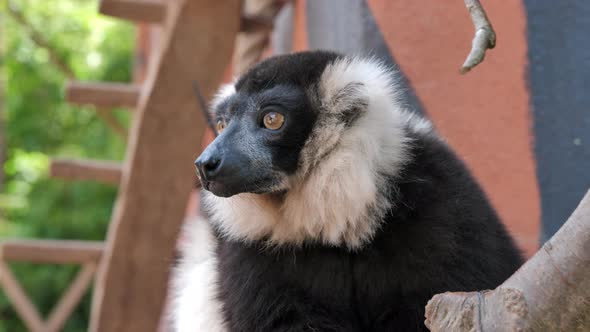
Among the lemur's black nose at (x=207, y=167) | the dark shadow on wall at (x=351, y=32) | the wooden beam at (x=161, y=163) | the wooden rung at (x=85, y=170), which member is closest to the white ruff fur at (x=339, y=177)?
the lemur's black nose at (x=207, y=167)

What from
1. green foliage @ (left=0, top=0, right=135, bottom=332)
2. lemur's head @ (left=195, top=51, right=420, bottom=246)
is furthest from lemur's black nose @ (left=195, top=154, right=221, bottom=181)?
green foliage @ (left=0, top=0, right=135, bottom=332)

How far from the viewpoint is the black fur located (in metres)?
2.64

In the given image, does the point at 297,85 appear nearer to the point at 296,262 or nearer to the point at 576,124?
the point at 296,262

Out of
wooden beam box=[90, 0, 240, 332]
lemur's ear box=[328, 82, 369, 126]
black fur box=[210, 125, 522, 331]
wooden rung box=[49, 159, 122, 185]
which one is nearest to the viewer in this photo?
black fur box=[210, 125, 522, 331]

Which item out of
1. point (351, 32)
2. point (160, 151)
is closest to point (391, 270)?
point (351, 32)

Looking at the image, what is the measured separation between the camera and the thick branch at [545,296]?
5.42 feet

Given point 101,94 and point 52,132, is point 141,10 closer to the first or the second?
point 101,94

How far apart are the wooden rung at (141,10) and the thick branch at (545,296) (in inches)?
139

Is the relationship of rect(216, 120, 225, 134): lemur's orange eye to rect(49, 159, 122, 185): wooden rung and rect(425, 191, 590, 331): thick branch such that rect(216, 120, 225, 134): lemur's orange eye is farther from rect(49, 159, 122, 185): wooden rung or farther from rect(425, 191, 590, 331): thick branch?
rect(49, 159, 122, 185): wooden rung

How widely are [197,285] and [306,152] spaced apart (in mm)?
896

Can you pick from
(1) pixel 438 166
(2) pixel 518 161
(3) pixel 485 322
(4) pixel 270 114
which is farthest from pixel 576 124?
(3) pixel 485 322

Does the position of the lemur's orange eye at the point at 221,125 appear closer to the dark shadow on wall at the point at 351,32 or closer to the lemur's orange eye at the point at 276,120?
the lemur's orange eye at the point at 276,120

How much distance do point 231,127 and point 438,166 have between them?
30.8 inches

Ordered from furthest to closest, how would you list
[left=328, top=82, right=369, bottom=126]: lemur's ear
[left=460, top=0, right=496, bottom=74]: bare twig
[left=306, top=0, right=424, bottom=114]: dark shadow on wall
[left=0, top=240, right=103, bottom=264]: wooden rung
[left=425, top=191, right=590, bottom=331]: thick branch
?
[left=0, top=240, right=103, bottom=264]: wooden rung, [left=306, top=0, right=424, bottom=114]: dark shadow on wall, [left=328, top=82, right=369, bottom=126]: lemur's ear, [left=460, top=0, right=496, bottom=74]: bare twig, [left=425, top=191, right=590, bottom=331]: thick branch
